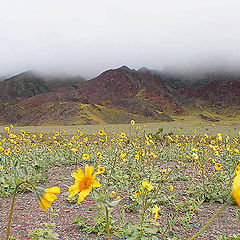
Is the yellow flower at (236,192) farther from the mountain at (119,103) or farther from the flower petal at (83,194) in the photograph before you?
the mountain at (119,103)

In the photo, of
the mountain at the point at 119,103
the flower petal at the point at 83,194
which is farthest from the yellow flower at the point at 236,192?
the mountain at the point at 119,103

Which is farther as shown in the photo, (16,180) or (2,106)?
(2,106)

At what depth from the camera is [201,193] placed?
4977 mm

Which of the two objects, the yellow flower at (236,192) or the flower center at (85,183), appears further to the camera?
the flower center at (85,183)

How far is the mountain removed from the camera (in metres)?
87.8

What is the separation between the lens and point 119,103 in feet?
427

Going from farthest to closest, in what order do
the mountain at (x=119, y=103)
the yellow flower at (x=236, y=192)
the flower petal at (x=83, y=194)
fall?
1. the mountain at (x=119, y=103)
2. the flower petal at (x=83, y=194)
3. the yellow flower at (x=236, y=192)

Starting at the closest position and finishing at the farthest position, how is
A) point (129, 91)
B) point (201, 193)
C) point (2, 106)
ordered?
point (201, 193) < point (2, 106) < point (129, 91)

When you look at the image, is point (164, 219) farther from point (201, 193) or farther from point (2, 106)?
point (2, 106)

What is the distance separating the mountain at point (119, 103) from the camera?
8775cm

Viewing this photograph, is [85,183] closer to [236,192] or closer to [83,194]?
[83,194]

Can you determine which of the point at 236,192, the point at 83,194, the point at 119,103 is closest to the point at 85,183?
the point at 83,194

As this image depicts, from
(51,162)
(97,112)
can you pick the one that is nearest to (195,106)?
(97,112)

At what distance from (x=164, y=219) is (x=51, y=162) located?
5.35 metres
